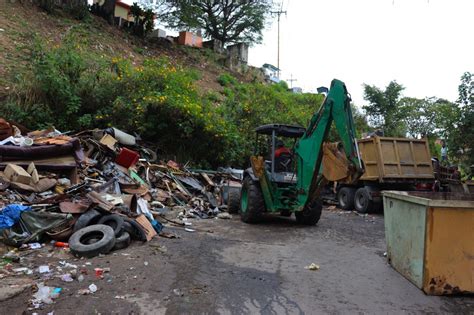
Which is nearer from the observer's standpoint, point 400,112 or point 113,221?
point 113,221

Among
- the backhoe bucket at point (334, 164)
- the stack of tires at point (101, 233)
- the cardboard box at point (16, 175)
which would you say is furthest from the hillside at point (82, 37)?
the backhoe bucket at point (334, 164)

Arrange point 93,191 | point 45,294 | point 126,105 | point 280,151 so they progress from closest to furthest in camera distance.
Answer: point 45,294
point 93,191
point 280,151
point 126,105

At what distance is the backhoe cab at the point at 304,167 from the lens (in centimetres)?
670

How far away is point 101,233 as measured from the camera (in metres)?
5.66

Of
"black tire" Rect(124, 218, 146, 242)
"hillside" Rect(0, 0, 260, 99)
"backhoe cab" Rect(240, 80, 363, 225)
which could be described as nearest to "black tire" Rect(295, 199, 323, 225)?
"backhoe cab" Rect(240, 80, 363, 225)

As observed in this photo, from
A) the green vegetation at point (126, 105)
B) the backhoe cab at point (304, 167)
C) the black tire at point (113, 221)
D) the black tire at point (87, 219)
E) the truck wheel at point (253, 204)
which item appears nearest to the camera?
the black tire at point (87, 219)

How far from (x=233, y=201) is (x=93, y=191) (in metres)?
3.88

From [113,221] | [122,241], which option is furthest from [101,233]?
[113,221]

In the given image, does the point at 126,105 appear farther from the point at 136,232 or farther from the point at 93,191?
the point at 136,232

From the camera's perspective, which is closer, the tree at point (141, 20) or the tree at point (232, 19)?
the tree at point (141, 20)

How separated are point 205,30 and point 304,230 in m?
25.3

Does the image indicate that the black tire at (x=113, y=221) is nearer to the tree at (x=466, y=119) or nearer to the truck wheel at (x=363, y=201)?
the truck wheel at (x=363, y=201)

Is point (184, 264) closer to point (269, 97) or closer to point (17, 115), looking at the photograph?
point (17, 115)

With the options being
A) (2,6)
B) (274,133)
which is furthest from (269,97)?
(2,6)
